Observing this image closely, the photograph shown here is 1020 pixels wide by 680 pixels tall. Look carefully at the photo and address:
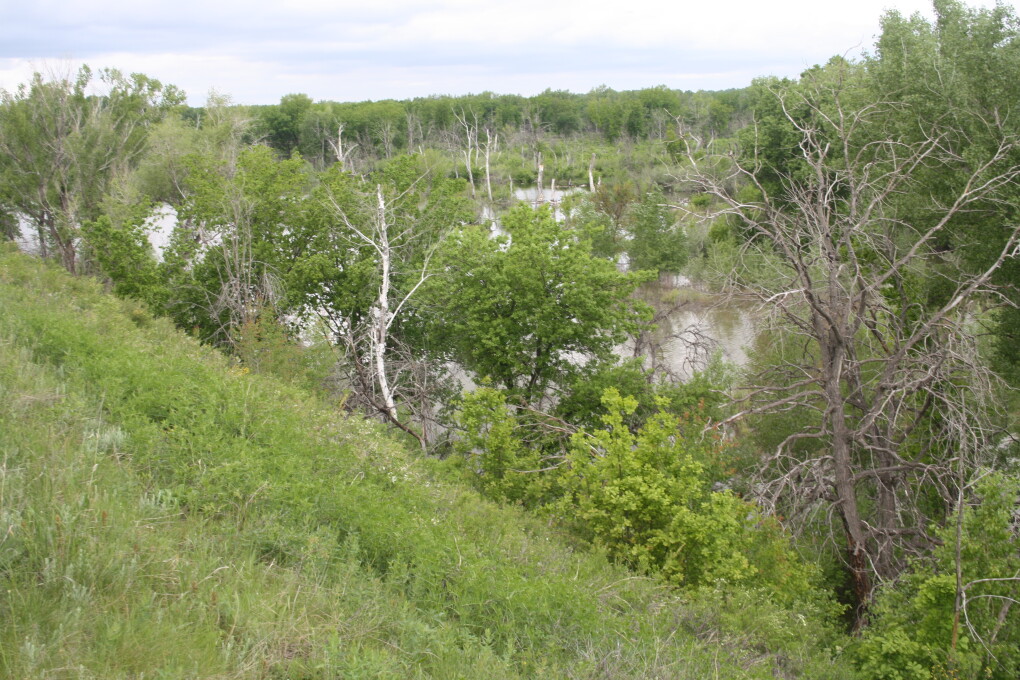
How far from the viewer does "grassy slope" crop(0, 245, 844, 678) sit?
3719 millimetres

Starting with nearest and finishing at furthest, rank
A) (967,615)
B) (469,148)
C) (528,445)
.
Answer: (967,615)
(528,445)
(469,148)

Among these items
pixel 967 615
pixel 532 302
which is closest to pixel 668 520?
pixel 967 615

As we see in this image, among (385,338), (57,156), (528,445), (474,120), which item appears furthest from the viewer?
(474,120)

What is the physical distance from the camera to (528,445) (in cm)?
1507

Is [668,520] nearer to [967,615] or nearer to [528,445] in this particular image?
[967,615]

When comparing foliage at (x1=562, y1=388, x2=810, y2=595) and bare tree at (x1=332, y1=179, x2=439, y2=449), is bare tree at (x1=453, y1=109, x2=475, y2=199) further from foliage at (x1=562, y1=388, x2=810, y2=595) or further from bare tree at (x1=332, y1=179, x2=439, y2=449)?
foliage at (x1=562, y1=388, x2=810, y2=595)

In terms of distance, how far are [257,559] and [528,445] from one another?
407 inches

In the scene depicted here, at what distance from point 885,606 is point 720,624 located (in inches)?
86.0

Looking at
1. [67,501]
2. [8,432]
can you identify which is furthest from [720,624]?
[8,432]

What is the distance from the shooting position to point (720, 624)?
22.0 ft

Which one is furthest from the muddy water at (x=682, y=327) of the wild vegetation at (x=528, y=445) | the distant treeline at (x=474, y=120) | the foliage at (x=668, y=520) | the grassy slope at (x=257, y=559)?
the distant treeline at (x=474, y=120)

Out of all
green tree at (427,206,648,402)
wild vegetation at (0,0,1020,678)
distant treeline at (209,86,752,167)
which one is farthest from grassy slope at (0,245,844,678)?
distant treeline at (209,86,752,167)

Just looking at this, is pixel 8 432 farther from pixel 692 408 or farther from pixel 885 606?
pixel 692 408

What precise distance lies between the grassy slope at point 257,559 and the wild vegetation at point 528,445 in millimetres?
28
